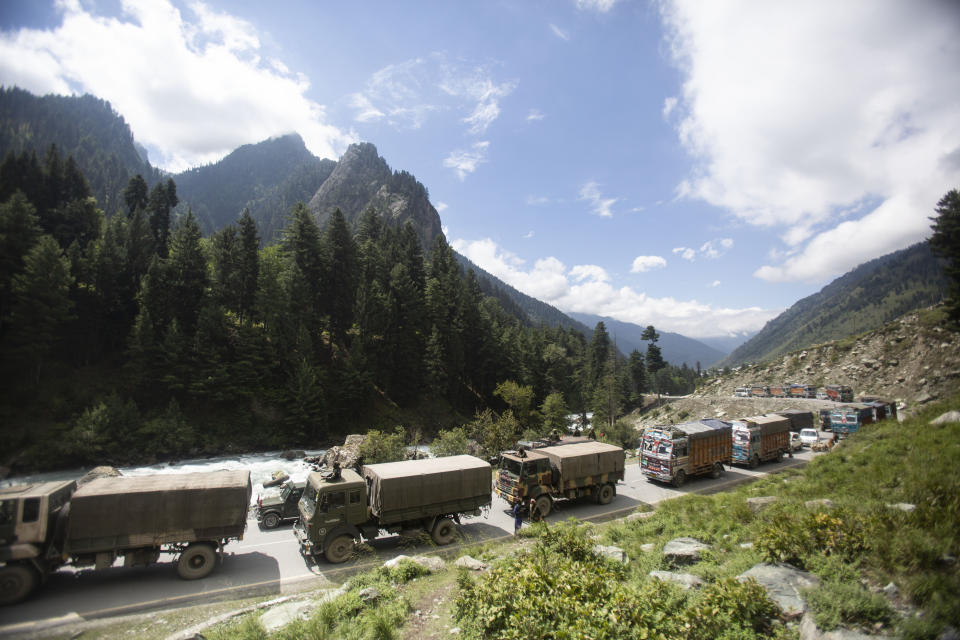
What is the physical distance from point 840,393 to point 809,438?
20.7 metres

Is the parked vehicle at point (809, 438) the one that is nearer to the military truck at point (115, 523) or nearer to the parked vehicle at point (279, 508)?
the parked vehicle at point (279, 508)

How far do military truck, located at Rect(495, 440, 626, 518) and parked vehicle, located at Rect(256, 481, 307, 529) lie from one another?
30.2ft

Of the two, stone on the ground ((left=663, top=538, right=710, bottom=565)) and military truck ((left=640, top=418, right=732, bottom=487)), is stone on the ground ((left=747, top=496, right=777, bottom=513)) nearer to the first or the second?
stone on the ground ((left=663, top=538, right=710, bottom=565))

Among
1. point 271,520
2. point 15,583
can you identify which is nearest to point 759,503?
point 271,520

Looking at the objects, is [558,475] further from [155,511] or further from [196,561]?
[155,511]

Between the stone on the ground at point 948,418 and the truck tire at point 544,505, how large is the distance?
16.9 metres

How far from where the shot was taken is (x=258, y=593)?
11242 millimetres

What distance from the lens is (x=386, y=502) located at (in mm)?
13961

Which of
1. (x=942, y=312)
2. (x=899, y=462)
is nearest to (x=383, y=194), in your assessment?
(x=942, y=312)

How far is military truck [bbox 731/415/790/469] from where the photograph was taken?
25.7 meters

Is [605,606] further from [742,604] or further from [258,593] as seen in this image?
[258,593]

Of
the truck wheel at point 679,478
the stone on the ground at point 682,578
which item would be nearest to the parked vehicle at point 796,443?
the truck wheel at point 679,478

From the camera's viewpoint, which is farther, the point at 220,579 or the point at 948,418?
the point at 948,418

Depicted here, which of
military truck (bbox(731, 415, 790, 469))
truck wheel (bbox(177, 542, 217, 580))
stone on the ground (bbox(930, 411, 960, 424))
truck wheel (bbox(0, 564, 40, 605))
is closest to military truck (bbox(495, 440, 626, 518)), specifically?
truck wheel (bbox(177, 542, 217, 580))
